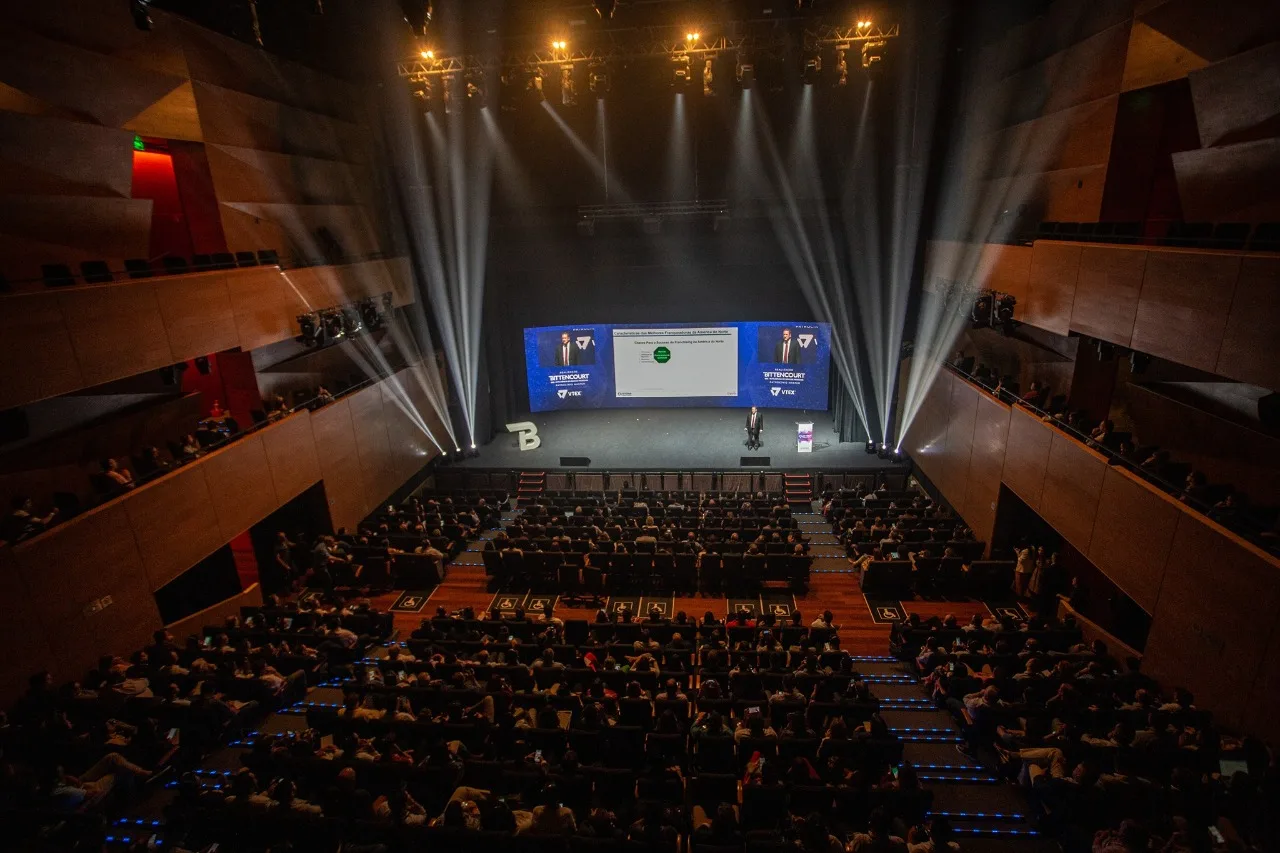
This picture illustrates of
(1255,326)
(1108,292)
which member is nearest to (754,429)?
(1108,292)

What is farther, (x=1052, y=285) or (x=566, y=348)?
(x=566, y=348)

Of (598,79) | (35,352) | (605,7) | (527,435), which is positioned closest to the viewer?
(35,352)

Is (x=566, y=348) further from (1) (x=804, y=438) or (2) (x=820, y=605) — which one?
(2) (x=820, y=605)

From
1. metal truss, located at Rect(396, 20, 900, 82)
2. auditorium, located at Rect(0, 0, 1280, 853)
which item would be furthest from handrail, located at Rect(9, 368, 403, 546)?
metal truss, located at Rect(396, 20, 900, 82)

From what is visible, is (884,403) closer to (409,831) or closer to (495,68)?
(495,68)

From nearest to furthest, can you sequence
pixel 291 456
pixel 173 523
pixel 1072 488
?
1. pixel 173 523
2. pixel 1072 488
3. pixel 291 456

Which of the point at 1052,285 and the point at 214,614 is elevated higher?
the point at 1052,285

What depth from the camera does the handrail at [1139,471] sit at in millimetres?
7414

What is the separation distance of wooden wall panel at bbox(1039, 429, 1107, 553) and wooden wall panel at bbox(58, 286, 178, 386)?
50.1 ft

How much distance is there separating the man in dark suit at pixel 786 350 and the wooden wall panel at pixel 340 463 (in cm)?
1348

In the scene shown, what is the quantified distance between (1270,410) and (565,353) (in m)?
17.8

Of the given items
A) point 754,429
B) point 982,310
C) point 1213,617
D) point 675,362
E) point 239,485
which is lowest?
point 754,429

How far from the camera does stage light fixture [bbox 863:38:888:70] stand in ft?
49.5

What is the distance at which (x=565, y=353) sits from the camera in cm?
2236
